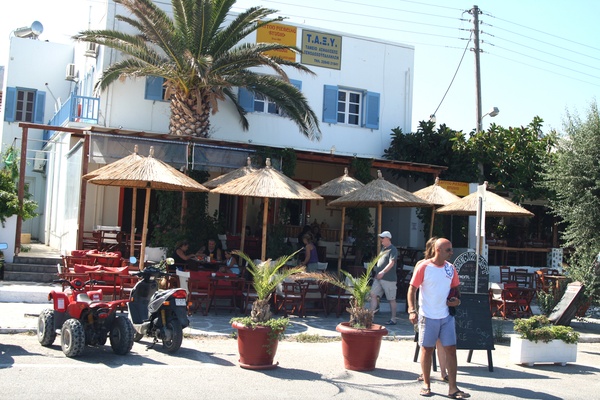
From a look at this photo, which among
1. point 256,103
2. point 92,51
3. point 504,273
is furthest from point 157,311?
point 92,51

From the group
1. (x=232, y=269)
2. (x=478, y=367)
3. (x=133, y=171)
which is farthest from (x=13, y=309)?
(x=478, y=367)

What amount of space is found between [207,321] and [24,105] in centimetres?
1703

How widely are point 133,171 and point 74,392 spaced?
21.1 ft

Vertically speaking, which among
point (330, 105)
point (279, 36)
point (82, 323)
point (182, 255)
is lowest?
point (82, 323)

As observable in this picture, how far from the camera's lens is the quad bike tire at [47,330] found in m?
8.38

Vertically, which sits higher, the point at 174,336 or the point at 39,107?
the point at 39,107

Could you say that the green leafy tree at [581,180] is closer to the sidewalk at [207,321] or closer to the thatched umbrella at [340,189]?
the sidewalk at [207,321]

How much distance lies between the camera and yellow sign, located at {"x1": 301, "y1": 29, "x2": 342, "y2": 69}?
20328 millimetres

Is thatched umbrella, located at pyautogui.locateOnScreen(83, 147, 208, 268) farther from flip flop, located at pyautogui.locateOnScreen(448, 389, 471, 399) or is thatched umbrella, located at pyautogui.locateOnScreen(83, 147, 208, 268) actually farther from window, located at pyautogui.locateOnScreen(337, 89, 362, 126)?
window, located at pyautogui.locateOnScreen(337, 89, 362, 126)

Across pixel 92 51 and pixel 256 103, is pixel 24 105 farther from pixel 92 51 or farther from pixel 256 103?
pixel 256 103

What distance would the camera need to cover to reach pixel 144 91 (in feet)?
60.6

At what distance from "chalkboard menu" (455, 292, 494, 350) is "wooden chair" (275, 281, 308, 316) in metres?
4.01

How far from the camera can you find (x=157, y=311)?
338 inches

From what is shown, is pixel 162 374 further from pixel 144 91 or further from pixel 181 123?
pixel 144 91
